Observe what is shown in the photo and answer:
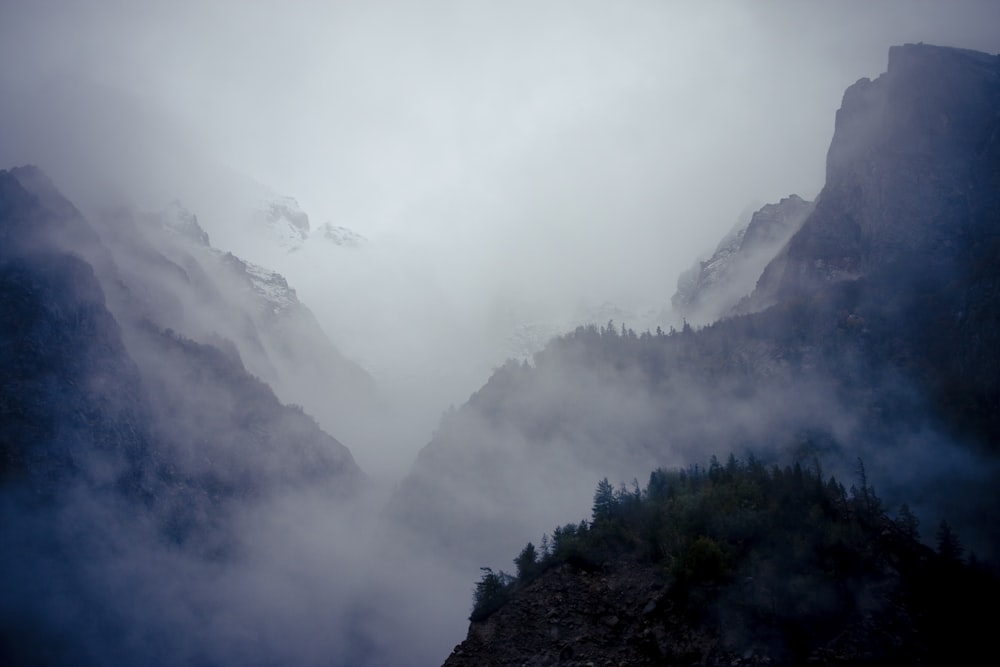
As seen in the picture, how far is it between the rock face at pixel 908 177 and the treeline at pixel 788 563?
90430 millimetres

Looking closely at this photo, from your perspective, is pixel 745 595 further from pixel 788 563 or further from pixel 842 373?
pixel 842 373

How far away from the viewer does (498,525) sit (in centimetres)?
16850

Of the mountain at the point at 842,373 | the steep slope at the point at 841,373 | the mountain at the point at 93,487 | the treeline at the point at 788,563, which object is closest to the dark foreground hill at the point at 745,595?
the treeline at the point at 788,563

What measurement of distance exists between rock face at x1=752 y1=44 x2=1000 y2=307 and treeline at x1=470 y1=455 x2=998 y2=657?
297 ft

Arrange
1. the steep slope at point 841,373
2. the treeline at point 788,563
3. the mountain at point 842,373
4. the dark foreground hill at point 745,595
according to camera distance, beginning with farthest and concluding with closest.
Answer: the steep slope at point 841,373 → the mountain at point 842,373 → the treeline at point 788,563 → the dark foreground hill at point 745,595

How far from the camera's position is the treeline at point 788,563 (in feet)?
155

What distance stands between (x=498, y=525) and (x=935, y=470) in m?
101

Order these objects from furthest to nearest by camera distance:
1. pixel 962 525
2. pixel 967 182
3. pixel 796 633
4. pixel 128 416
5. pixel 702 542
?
pixel 128 416, pixel 967 182, pixel 962 525, pixel 702 542, pixel 796 633

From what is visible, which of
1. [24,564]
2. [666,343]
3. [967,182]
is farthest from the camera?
[666,343]

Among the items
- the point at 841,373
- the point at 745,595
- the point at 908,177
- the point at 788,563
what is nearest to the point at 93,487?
the point at 745,595

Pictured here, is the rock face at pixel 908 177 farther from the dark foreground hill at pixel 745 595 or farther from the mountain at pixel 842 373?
the dark foreground hill at pixel 745 595

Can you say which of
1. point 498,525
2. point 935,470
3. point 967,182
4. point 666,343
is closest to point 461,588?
point 498,525

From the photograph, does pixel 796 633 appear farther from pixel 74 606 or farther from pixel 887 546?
pixel 74 606

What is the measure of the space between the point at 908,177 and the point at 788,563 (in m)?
127
